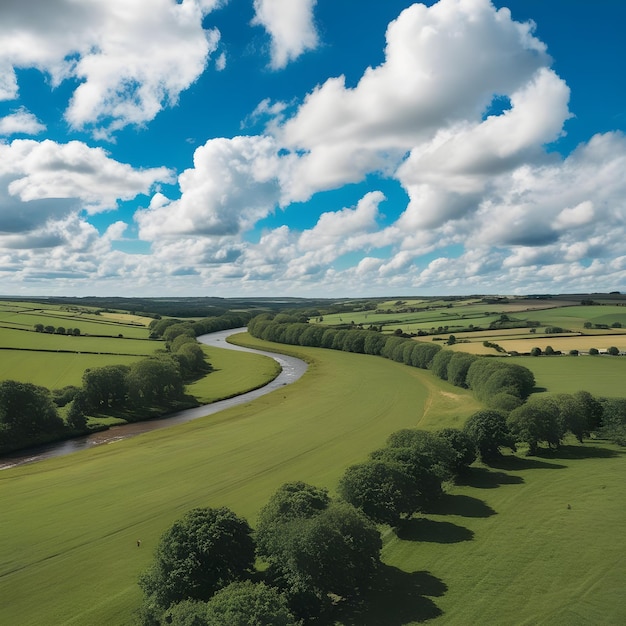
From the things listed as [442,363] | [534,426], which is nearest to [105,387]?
[534,426]

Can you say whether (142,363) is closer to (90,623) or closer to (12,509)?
(12,509)

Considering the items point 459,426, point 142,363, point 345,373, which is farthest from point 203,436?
point 345,373

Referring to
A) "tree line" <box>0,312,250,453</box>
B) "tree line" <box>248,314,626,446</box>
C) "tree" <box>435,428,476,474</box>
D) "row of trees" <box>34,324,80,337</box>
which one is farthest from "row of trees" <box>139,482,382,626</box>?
"row of trees" <box>34,324,80,337</box>

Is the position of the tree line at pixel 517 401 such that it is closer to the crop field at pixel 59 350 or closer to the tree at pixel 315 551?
the tree at pixel 315 551

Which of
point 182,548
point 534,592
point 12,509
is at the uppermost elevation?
point 182,548

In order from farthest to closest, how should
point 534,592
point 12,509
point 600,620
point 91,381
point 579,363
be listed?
point 579,363 → point 91,381 → point 12,509 → point 534,592 → point 600,620

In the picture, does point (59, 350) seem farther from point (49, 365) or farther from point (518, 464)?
point (518, 464)
